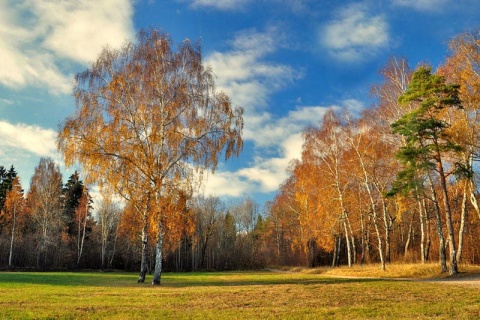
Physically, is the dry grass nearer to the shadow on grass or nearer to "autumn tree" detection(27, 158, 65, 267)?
the shadow on grass

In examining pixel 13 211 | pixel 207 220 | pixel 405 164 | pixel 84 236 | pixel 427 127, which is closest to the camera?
pixel 427 127

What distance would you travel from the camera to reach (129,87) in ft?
67.2

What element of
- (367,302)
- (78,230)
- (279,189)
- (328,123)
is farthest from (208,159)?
(78,230)

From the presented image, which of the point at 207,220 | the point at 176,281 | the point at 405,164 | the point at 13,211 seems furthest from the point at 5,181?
the point at 405,164

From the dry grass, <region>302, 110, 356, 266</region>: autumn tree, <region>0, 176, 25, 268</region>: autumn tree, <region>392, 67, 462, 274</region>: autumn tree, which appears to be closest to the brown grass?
the dry grass

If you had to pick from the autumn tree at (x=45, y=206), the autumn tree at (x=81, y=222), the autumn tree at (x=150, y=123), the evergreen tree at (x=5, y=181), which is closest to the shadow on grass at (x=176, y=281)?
the autumn tree at (x=150, y=123)

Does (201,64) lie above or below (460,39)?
below

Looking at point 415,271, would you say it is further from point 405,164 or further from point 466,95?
point 466,95

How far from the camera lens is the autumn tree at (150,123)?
63.1 feet

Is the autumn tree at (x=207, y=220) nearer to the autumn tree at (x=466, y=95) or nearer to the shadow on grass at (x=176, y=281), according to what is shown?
the shadow on grass at (x=176, y=281)

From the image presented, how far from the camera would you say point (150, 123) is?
20.4m

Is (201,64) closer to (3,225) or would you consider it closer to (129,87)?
(129,87)

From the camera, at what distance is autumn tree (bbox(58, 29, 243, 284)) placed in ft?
63.1

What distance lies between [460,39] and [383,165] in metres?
10.6
